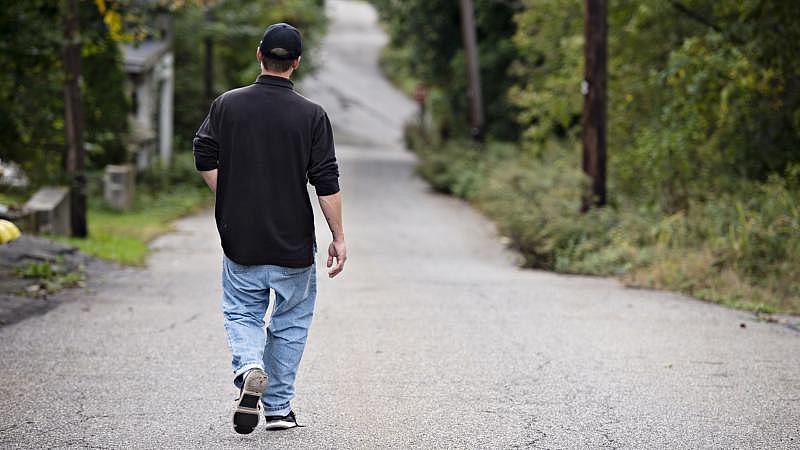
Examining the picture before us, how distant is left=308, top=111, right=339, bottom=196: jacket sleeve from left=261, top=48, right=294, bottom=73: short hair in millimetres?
286

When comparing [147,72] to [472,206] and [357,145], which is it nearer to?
[472,206]

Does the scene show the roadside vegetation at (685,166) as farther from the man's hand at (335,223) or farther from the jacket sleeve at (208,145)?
the jacket sleeve at (208,145)

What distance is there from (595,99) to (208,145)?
39.8ft

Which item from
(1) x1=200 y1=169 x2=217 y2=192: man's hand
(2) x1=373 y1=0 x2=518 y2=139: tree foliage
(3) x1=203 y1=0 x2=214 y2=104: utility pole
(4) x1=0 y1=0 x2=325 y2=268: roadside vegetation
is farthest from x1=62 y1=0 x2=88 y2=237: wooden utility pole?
(2) x1=373 y1=0 x2=518 y2=139: tree foliage

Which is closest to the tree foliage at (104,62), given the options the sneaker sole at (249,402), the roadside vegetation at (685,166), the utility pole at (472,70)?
the utility pole at (472,70)

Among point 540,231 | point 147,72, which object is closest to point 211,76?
point 147,72

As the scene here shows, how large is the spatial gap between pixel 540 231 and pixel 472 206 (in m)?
12.2

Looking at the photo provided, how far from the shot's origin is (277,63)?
561 centimetres

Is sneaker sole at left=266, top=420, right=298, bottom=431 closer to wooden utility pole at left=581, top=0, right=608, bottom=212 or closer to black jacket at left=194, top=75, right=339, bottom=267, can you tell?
black jacket at left=194, top=75, right=339, bottom=267

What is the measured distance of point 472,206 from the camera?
28891mm

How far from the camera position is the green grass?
15.7 meters

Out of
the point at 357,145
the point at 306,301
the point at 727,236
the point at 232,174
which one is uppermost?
the point at 232,174

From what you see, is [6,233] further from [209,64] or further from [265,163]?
[209,64]

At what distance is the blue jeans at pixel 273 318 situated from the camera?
5668 mm
